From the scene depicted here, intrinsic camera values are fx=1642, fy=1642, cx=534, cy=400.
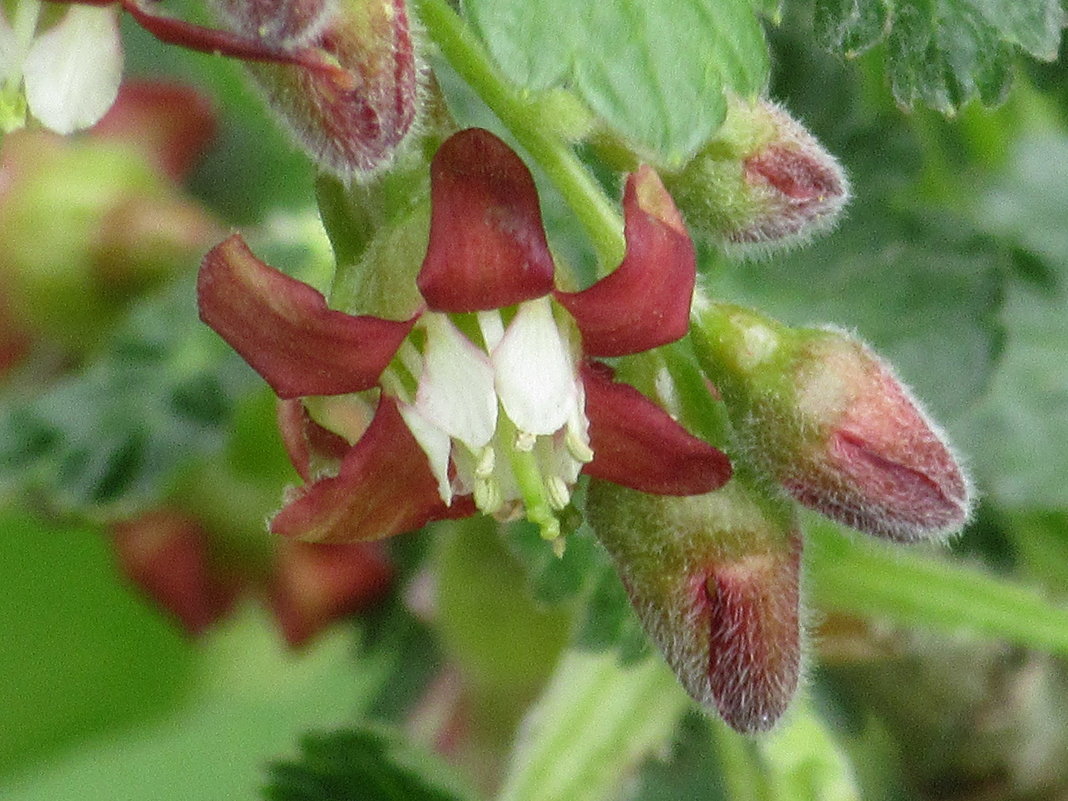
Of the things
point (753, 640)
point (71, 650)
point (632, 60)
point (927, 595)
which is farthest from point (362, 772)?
point (71, 650)

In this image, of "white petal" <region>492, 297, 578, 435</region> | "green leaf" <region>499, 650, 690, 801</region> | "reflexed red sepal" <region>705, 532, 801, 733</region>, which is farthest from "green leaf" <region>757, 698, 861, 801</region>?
"white petal" <region>492, 297, 578, 435</region>

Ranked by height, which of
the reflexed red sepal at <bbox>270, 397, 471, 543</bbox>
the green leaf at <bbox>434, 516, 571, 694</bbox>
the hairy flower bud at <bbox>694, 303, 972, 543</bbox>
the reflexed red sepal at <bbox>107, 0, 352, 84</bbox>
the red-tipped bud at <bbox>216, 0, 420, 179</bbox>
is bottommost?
the green leaf at <bbox>434, 516, 571, 694</bbox>

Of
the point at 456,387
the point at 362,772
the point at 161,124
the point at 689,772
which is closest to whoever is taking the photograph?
the point at 456,387

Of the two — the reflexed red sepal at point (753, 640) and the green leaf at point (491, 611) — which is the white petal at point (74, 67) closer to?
the reflexed red sepal at point (753, 640)

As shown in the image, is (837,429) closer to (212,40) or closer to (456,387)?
(456,387)

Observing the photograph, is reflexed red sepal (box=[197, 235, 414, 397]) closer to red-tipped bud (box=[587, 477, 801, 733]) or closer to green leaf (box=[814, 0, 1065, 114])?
red-tipped bud (box=[587, 477, 801, 733])

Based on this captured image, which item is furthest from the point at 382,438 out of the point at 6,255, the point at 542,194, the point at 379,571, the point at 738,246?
the point at 6,255

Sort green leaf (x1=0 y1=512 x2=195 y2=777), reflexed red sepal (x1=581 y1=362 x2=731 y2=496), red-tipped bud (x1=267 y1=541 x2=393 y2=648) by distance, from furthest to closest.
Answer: green leaf (x1=0 y1=512 x2=195 y2=777) < red-tipped bud (x1=267 y1=541 x2=393 y2=648) < reflexed red sepal (x1=581 y1=362 x2=731 y2=496)
